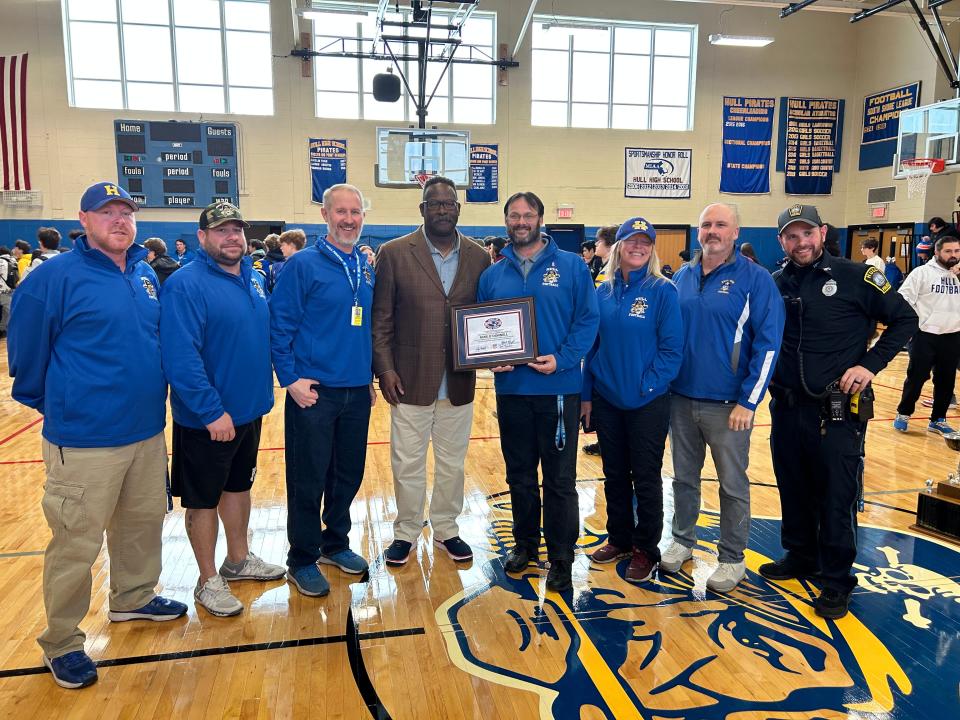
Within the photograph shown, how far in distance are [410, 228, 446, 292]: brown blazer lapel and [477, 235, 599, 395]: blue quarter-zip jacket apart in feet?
1.03

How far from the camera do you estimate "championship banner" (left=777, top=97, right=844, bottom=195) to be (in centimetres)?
1703

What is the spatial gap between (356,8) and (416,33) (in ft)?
9.47

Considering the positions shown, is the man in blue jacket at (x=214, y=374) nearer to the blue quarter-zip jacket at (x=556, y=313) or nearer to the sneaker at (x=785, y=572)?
the blue quarter-zip jacket at (x=556, y=313)

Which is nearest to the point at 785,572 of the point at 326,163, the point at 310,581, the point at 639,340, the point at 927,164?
the point at 639,340

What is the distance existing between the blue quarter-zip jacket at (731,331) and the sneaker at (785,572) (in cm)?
94

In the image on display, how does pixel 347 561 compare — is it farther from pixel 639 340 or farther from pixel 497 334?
pixel 639 340

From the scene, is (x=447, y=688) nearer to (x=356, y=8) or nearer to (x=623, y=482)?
(x=623, y=482)

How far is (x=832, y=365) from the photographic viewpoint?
9.72 ft

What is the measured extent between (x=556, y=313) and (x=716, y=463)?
3.50 ft

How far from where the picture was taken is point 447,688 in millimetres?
2488

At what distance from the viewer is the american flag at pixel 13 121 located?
14.1 metres

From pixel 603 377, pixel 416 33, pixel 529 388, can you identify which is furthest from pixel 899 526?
pixel 416 33

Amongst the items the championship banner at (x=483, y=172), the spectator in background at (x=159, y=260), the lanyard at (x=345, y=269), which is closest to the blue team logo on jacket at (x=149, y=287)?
the lanyard at (x=345, y=269)

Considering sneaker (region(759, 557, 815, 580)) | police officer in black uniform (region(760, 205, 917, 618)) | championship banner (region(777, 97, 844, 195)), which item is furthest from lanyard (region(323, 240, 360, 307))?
championship banner (region(777, 97, 844, 195))
